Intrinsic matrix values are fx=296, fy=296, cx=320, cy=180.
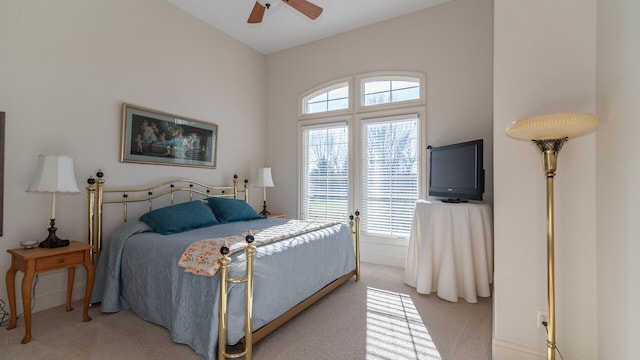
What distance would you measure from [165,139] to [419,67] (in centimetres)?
352

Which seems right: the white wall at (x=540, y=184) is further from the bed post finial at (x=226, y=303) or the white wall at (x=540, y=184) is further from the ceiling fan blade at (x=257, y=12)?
the ceiling fan blade at (x=257, y=12)

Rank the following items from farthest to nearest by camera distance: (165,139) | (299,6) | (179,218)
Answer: (165,139) → (179,218) → (299,6)

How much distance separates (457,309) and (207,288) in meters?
2.29

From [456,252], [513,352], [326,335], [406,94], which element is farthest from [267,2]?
[513,352]

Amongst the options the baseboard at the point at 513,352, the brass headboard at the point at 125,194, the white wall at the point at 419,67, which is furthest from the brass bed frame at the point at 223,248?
the baseboard at the point at 513,352

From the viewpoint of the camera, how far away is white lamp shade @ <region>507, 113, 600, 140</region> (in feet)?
4.87

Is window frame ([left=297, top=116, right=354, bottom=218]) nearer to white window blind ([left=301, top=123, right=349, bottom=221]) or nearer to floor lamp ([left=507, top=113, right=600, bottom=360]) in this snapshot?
white window blind ([left=301, top=123, right=349, bottom=221])

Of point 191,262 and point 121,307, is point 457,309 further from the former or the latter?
point 121,307

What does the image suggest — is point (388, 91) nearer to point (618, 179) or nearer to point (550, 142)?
point (550, 142)

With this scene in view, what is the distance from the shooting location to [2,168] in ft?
8.32

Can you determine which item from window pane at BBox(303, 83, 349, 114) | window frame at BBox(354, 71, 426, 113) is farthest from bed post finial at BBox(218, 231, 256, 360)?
window pane at BBox(303, 83, 349, 114)

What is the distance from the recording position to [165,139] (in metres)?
3.80

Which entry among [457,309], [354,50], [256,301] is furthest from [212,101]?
[457,309]

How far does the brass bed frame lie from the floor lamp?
5.61 ft
